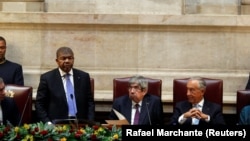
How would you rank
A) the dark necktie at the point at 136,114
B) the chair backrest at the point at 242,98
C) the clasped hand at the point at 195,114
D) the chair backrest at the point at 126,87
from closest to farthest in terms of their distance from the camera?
the clasped hand at the point at 195,114 < the dark necktie at the point at 136,114 < the chair backrest at the point at 242,98 < the chair backrest at the point at 126,87

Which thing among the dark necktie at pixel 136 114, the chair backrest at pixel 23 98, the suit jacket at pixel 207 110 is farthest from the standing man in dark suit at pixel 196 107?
the chair backrest at pixel 23 98

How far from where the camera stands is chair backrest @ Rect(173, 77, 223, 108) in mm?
6266

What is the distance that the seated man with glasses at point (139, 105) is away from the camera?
568 cm

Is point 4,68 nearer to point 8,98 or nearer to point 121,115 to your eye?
point 8,98

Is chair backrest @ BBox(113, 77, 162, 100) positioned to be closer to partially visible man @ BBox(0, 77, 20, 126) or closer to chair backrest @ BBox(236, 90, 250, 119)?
chair backrest @ BBox(236, 90, 250, 119)

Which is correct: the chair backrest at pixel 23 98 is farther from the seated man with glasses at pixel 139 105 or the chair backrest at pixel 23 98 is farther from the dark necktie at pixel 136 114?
the dark necktie at pixel 136 114

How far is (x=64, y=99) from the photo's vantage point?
6.06 m

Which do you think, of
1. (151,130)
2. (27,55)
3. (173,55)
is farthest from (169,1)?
(151,130)

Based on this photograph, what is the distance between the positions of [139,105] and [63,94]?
83 cm

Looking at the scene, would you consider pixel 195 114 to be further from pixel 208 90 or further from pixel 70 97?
pixel 70 97

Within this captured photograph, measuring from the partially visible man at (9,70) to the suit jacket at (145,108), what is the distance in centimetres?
128

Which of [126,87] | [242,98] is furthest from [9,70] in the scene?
[242,98]

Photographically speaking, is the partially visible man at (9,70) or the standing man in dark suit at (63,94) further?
the partially visible man at (9,70)

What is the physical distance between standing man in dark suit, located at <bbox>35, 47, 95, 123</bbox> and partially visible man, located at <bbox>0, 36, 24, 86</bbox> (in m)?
0.55
